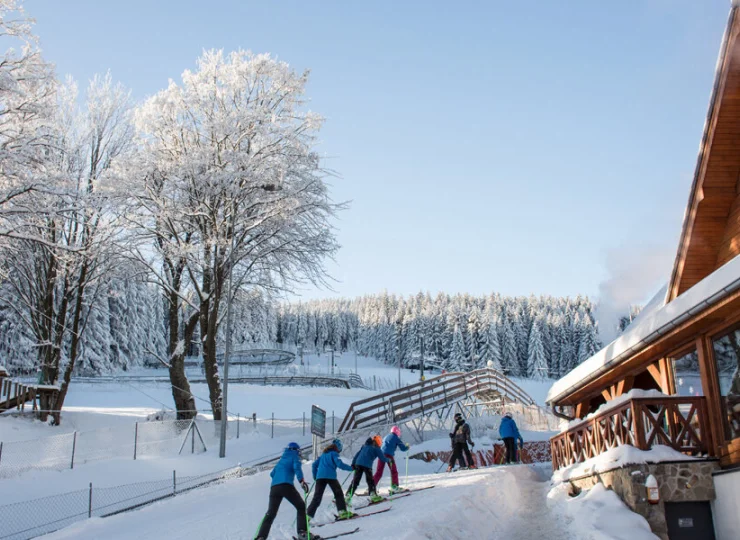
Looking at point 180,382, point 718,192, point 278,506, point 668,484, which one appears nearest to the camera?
point 668,484

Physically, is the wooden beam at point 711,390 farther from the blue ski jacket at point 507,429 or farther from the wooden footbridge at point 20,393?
the wooden footbridge at point 20,393

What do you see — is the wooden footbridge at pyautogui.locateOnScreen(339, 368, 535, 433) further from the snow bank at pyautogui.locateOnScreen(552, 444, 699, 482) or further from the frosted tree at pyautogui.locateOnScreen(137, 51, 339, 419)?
the snow bank at pyautogui.locateOnScreen(552, 444, 699, 482)

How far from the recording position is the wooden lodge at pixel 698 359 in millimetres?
9234

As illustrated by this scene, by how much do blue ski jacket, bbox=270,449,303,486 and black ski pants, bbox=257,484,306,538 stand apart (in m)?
0.10

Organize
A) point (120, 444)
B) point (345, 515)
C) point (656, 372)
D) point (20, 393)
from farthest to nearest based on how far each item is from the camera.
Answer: point (20, 393) → point (120, 444) → point (345, 515) → point (656, 372)

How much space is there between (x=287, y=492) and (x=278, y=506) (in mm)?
245

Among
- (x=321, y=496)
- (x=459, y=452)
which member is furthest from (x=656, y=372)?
(x=459, y=452)

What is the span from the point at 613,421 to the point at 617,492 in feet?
5.29

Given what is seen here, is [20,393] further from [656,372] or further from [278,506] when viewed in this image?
[656,372]

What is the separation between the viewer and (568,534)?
10.1 meters

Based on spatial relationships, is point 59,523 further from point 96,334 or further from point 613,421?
point 96,334

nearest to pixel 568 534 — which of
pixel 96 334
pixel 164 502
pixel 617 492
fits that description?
pixel 617 492

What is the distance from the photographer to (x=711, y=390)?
10000mm

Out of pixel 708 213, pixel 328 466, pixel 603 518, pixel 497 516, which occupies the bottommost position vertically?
pixel 497 516
